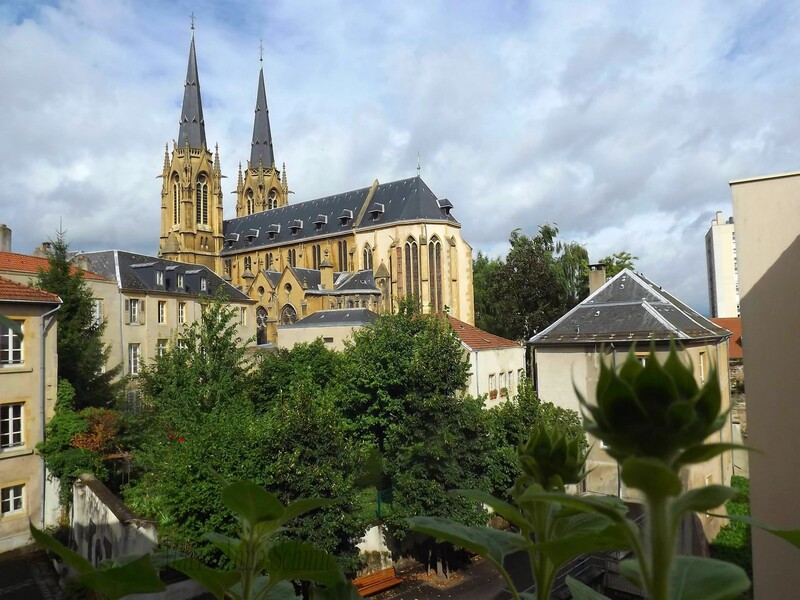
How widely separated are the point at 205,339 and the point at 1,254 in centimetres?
1037

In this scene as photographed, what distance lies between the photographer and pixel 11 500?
16875mm

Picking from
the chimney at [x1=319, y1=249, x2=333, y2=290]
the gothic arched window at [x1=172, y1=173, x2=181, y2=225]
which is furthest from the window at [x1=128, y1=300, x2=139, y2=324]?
the gothic arched window at [x1=172, y1=173, x2=181, y2=225]

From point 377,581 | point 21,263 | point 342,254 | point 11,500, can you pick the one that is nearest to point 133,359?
point 21,263

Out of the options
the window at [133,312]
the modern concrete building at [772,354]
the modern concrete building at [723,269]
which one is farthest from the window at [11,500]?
the modern concrete building at [723,269]

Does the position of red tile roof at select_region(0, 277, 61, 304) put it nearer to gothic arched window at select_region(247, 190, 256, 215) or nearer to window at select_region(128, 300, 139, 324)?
window at select_region(128, 300, 139, 324)

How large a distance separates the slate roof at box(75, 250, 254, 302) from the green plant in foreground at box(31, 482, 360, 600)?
2995 centimetres

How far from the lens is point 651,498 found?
0.76 m

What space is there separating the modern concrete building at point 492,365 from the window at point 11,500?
1622cm

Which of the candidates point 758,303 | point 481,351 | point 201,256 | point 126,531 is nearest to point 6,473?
point 126,531

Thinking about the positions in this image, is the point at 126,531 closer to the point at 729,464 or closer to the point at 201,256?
the point at 729,464

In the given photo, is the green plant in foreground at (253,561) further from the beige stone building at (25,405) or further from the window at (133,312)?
the window at (133,312)

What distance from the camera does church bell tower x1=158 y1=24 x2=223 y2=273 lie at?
6019 cm

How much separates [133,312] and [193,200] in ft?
115

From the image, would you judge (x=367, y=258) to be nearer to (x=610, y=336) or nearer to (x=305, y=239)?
(x=305, y=239)
